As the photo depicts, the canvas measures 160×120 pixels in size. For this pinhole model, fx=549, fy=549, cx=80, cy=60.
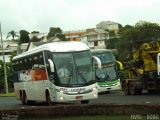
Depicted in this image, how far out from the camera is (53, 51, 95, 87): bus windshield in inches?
1085

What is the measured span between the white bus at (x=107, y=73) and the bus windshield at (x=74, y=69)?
15921 mm

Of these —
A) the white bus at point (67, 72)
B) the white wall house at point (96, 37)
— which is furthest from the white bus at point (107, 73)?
the white wall house at point (96, 37)

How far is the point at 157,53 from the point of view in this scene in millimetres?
37062

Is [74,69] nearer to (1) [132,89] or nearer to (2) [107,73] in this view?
(1) [132,89]

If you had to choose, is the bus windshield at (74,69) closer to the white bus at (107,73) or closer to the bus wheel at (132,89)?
the bus wheel at (132,89)

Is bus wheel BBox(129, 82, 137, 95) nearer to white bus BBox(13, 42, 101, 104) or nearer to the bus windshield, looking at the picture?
white bus BBox(13, 42, 101, 104)

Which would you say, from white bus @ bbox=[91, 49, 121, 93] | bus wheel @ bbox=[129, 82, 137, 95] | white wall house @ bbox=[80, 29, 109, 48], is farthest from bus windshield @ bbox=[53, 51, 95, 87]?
white wall house @ bbox=[80, 29, 109, 48]

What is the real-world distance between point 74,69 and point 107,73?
687 inches

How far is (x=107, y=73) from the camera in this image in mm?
44781

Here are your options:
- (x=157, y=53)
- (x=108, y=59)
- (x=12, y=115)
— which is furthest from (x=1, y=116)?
(x=108, y=59)

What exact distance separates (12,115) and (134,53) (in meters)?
21.8

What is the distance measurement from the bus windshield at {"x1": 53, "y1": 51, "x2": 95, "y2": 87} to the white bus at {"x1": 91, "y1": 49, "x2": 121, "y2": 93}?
15921 millimetres

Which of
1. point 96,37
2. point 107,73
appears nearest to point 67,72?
point 107,73

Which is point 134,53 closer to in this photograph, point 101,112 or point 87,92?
point 87,92
